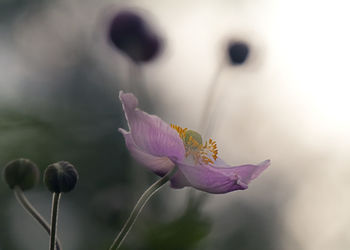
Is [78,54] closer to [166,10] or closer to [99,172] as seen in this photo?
[166,10]

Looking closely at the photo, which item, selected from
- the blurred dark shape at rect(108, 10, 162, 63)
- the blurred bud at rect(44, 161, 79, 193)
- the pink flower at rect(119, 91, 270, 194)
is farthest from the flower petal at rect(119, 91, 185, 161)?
the blurred dark shape at rect(108, 10, 162, 63)

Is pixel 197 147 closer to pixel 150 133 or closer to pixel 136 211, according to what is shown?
pixel 150 133

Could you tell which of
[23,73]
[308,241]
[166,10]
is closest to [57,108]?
[23,73]

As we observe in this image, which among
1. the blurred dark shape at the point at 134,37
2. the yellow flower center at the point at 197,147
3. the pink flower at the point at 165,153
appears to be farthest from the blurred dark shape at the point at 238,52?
the pink flower at the point at 165,153

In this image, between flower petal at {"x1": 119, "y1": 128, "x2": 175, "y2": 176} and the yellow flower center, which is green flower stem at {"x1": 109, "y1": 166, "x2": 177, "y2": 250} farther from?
the yellow flower center

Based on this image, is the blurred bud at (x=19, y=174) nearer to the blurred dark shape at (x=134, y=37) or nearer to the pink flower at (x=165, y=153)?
the pink flower at (x=165, y=153)

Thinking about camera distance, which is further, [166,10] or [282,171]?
[166,10]

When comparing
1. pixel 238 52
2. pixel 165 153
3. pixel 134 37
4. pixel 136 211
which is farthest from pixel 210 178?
pixel 238 52
